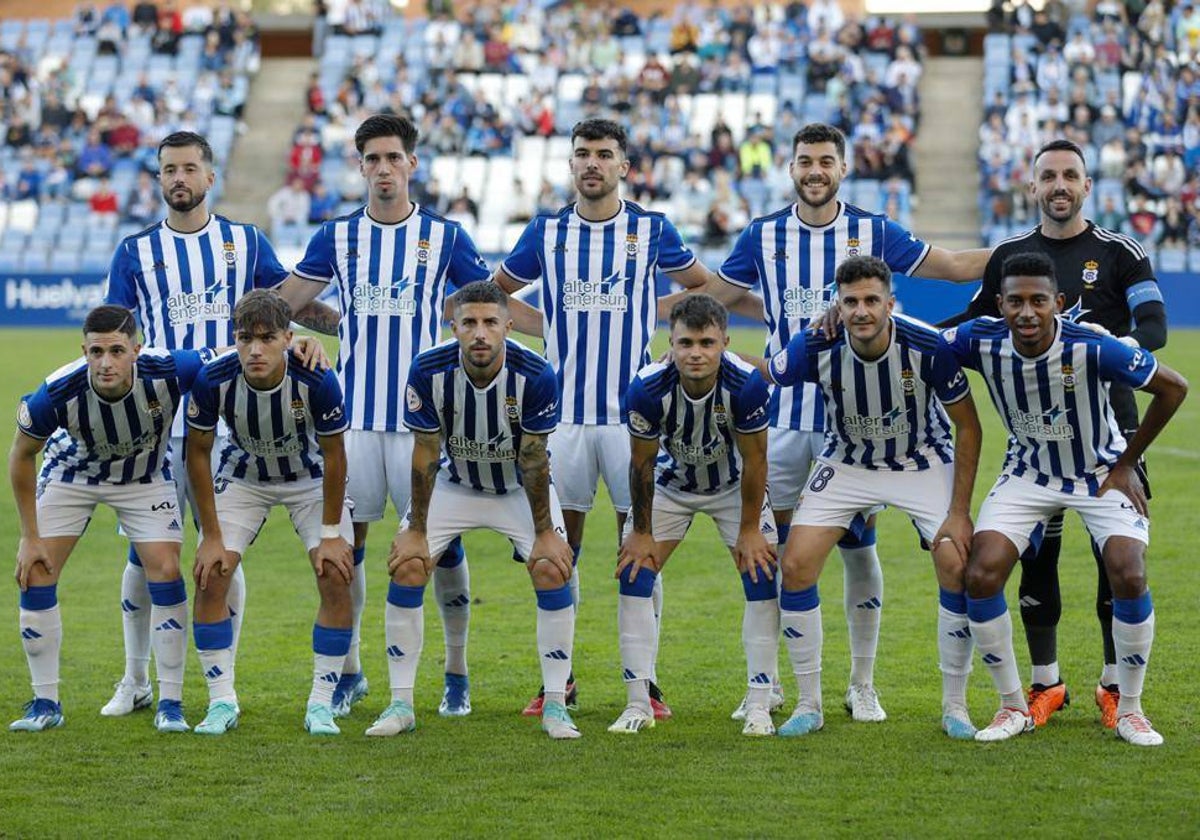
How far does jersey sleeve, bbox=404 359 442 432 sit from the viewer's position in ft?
A: 20.5

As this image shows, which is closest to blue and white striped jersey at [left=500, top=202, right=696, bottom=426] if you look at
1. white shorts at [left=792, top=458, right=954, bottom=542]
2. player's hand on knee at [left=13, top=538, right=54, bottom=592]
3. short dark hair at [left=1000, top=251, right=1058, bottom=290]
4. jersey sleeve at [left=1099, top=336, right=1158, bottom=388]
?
white shorts at [left=792, top=458, right=954, bottom=542]

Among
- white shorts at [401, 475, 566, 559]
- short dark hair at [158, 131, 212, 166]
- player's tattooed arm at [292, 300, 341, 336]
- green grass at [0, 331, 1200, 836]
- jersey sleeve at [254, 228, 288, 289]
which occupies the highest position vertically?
short dark hair at [158, 131, 212, 166]

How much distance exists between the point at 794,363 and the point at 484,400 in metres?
1.13

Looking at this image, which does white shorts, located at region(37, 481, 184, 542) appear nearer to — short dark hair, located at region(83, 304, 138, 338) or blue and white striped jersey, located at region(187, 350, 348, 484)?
blue and white striped jersey, located at region(187, 350, 348, 484)

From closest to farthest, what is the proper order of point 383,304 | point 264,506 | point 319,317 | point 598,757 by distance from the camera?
point 598,757
point 264,506
point 383,304
point 319,317

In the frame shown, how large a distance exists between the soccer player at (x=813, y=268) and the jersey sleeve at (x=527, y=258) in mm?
858

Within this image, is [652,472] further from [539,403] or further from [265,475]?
[265,475]

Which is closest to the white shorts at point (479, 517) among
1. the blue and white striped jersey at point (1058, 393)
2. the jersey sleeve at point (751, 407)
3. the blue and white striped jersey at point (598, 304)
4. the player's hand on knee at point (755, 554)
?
the blue and white striped jersey at point (598, 304)

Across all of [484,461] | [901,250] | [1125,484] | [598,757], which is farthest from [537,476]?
[1125,484]

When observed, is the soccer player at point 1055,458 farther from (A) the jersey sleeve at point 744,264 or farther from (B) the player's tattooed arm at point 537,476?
(B) the player's tattooed arm at point 537,476

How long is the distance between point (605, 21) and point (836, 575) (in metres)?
23.6

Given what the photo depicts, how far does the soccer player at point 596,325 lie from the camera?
684 centimetres

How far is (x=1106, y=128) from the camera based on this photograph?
25938 mm

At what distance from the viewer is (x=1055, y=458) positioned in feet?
20.1
